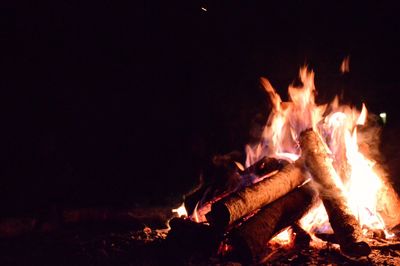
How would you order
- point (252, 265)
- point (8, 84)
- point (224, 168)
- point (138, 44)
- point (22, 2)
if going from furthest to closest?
1. point (138, 44)
2. point (22, 2)
3. point (8, 84)
4. point (224, 168)
5. point (252, 265)

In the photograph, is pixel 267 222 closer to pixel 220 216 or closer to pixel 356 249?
pixel 220 216

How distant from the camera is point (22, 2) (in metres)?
7.93

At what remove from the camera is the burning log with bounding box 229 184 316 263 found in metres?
3.43

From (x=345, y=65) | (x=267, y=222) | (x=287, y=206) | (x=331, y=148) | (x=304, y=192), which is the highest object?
(x=345, y=65)

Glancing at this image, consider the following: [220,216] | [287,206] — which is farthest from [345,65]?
[220,216]

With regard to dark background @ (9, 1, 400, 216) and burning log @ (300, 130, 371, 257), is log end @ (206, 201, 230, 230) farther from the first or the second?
dark background @ (9, 1, 400, 216)

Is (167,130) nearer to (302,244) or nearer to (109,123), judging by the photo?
(109,123)

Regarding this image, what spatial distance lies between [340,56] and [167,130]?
4.74 metres

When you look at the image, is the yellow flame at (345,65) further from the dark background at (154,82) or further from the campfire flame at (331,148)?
the campfire flame at (331,148)

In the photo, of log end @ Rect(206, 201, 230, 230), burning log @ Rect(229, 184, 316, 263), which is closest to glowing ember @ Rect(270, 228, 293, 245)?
burning log @ Rect(229, 184, 316, 263)

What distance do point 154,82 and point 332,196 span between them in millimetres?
5398

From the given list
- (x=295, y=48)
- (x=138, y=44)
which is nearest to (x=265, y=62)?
(x=295, y=48)

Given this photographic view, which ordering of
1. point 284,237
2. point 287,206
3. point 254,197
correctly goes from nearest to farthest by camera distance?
point 254,197
point 287,206
point 284,237

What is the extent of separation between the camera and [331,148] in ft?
15.5
